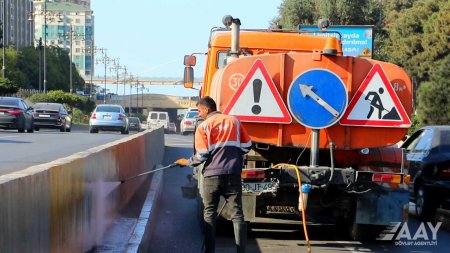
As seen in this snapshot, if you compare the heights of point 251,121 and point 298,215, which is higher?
point 251,121

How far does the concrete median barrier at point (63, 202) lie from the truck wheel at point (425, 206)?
4986 mm

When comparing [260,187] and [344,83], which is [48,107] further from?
[344,83]

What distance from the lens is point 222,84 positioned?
9.90 metres

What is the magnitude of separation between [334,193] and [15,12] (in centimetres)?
15088

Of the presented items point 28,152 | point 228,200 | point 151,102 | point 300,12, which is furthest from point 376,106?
point 151,102

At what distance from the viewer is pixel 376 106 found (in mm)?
9820

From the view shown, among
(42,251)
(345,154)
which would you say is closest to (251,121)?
(345,154)

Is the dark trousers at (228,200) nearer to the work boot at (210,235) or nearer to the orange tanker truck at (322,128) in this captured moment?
the work boot at (210,235)

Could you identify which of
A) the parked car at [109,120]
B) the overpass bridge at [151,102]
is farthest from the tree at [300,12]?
the overpass bridge at [151,102]

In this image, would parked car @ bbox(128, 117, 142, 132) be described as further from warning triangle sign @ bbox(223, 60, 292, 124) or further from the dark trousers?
the dark trousers

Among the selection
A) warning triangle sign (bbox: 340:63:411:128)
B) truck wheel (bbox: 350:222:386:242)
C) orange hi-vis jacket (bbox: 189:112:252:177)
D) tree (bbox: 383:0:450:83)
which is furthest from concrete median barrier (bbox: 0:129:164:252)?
tree (bbox: 383:0:450:83)

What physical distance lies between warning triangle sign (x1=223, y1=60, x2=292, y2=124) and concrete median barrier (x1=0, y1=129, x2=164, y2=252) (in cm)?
170

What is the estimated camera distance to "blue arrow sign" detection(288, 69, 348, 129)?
9.55m

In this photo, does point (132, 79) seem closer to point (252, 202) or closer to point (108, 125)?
point (108, 125)
